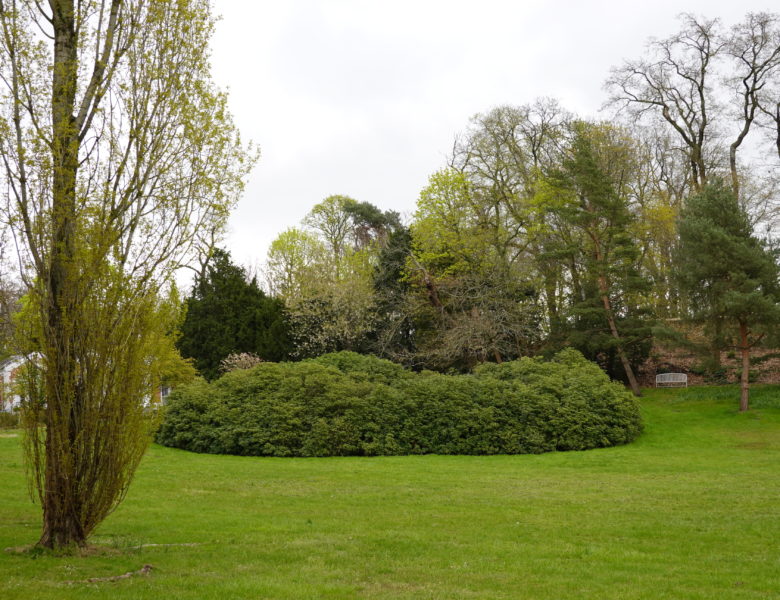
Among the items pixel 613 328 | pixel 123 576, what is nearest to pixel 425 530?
pixel 123 576

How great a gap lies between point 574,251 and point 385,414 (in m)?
13.1

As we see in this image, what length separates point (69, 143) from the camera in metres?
7.51

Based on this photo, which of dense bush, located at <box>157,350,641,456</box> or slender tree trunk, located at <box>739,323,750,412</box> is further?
slender tree trunk, located at <box>739,323,750,412</box>

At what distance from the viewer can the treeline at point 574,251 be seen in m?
23.8

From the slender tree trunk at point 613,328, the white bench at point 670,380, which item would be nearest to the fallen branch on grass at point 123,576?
the slender tree trunk at point 613,328

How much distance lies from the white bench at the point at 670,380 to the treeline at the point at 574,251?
1.10 m

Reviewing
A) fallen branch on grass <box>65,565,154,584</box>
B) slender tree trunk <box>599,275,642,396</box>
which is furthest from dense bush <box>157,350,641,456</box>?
fallen branch on grass <box>65,565,154,584</box>

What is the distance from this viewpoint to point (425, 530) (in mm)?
9203

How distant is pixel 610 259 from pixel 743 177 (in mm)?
11566

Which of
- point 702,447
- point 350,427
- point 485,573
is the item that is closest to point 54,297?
point 485,573

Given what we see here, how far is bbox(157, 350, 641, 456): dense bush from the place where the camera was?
18.2 meters

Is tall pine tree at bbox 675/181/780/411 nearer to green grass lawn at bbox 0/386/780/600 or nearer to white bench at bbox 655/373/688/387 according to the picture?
white bench at bbox 655/373/688/387

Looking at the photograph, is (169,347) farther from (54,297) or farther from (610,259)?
(610,259)

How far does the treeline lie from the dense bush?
620 centimetres
